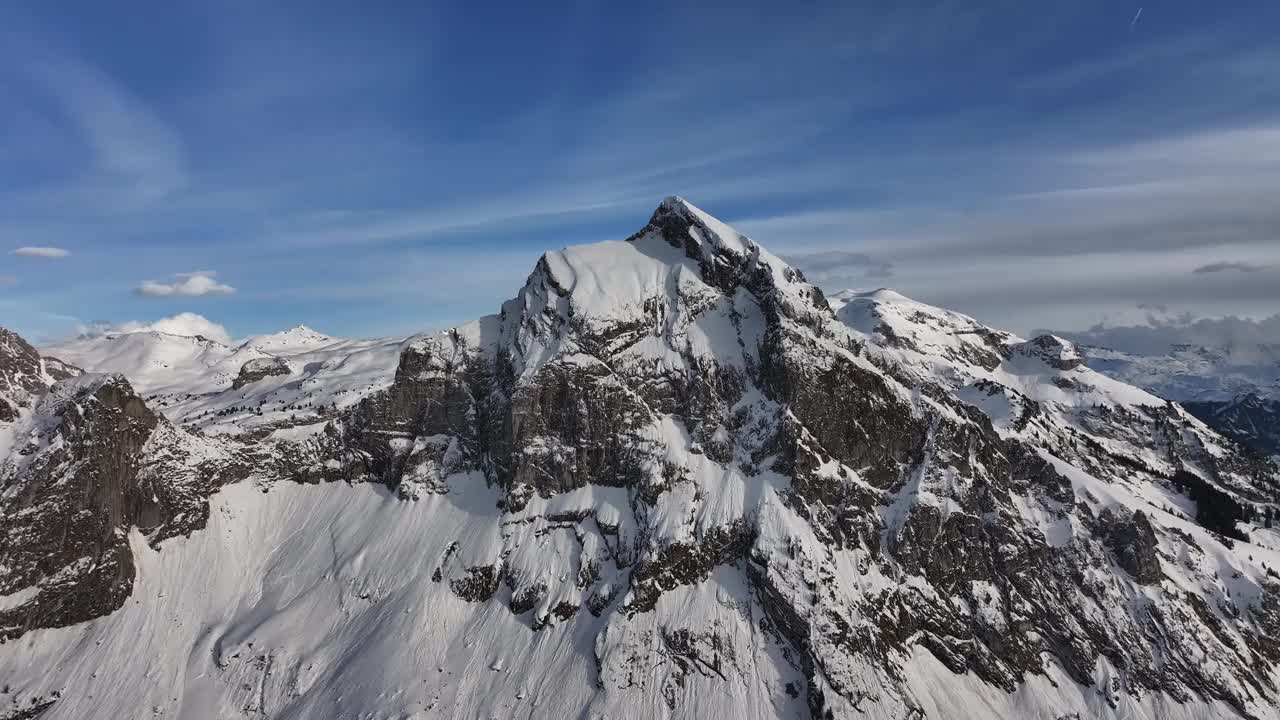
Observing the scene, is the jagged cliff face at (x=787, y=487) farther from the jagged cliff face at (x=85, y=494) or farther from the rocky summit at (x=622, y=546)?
the jagged cliff face at (x=85, y=494)

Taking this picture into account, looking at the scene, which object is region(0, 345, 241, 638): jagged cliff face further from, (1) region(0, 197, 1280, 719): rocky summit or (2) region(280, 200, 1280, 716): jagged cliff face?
(2) region(280, 200, 1280, 716): jagged cliff face

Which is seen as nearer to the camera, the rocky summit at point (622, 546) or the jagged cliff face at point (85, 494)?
the rocky summit at point (622, 546)

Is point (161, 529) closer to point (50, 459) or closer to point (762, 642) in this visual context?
point (50, 459)

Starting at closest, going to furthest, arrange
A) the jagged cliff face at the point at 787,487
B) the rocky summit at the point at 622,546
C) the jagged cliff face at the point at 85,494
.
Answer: the rocky summit at the point at 622,546, the jagged cliff face at the point at 787,487, the jagged cliff face at the point at 85,494

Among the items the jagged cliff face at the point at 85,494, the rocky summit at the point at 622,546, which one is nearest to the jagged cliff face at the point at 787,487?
the rocky summit at the point at 622,546

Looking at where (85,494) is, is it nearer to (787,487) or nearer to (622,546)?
(622,546)

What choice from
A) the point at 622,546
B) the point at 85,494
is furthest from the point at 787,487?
the point at 85,494

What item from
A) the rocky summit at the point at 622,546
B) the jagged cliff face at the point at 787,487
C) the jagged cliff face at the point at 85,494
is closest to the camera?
the rocky summit at the point at 622,546

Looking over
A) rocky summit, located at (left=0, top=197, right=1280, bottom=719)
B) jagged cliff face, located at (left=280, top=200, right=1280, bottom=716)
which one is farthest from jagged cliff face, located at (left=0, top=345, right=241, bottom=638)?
jagged cliff face, located at (left=280, top=200, right=1280, bottom=716)
